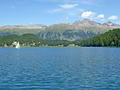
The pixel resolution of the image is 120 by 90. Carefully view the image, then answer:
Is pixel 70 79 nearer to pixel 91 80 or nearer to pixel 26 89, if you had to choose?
pixel 91 80

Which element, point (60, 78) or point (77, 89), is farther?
point (60, 78)

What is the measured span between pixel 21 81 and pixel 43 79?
481 cm

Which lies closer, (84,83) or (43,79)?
(84,83)

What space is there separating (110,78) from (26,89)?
19278 mm

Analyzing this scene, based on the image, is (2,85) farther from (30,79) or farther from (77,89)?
(77,89)

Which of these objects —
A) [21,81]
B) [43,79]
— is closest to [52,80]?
[43,79]

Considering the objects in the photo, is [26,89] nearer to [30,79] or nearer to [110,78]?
[30,79]

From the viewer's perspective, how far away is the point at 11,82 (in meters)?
47.4

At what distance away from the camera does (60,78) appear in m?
51.9

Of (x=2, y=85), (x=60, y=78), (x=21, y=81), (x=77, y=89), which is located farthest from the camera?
(x=60, y=78)

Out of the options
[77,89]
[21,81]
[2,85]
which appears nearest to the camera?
[77,89]

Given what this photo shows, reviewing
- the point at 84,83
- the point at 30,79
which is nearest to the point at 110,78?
the point at 84,83

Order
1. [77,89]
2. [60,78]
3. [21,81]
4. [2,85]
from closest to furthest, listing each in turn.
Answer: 1. [77,89]
2. [2,85]
3. [21,81]
4. [60,78]

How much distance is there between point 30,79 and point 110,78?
16814 millimetres
